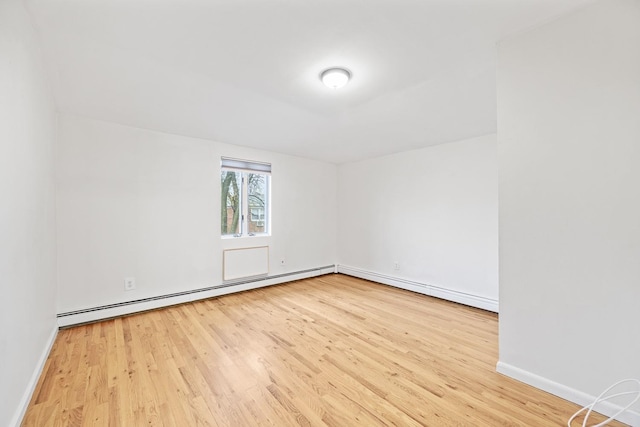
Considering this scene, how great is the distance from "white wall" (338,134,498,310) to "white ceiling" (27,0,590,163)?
534mm

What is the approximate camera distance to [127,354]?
2.15 m

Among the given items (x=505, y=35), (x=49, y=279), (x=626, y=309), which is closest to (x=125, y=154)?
(x=49, y=279)

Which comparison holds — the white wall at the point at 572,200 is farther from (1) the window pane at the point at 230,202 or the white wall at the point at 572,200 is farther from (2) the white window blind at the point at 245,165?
(1) the window pane at the point at 230,202

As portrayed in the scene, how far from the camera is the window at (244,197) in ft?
12.7

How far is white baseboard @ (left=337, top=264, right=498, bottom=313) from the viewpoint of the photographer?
3205mm

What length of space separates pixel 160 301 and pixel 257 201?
6.24 ft

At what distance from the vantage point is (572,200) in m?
1.58

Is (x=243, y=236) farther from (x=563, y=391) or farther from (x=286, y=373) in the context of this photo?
(x=563, y=391)

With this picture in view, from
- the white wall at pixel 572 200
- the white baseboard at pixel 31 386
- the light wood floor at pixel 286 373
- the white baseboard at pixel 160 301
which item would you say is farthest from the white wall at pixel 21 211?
the white wall at pixel 572 200

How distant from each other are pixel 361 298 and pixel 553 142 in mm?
2724

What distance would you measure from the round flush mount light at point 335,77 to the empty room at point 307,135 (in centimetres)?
3

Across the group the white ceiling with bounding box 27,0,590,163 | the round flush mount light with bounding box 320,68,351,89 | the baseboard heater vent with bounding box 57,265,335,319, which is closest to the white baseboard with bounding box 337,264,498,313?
the baseboard heater vent with bounding box 57,265,335,319

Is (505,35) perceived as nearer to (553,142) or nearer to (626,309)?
(553,142)

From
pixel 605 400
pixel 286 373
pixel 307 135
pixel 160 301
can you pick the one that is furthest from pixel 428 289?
pixel 160 301
